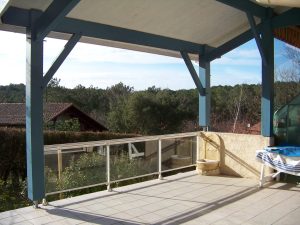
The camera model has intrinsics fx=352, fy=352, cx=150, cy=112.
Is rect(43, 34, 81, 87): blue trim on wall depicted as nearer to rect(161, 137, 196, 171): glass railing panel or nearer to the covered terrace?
the covered terrace

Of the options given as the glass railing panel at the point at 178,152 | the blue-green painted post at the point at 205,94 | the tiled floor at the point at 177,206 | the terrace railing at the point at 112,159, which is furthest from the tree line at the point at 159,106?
the tiled floor at the point at 177,206

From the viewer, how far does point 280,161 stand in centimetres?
582

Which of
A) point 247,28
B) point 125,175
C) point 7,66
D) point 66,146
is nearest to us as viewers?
point 66,146

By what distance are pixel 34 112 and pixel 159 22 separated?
106 inches

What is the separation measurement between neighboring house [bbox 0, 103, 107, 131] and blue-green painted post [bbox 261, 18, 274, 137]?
547 inches

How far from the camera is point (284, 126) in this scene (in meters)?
6.71

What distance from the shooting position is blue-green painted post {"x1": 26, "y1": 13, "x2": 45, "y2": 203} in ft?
15.0

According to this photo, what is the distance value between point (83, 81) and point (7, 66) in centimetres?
1427

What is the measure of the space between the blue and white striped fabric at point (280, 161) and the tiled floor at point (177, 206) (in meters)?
0.37

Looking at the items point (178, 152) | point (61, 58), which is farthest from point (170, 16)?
point (178, 152)

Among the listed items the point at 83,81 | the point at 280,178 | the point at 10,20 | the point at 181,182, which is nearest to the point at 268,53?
the point at 280,178

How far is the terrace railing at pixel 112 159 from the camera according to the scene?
521 centimetres

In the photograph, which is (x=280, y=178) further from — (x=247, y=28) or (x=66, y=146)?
(x=66, y=146)

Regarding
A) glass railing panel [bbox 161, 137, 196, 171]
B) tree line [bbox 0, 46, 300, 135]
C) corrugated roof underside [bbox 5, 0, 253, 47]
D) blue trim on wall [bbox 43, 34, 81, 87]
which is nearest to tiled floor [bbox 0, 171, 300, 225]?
glass railing panel [bbox 161, 137, 196, 171]
